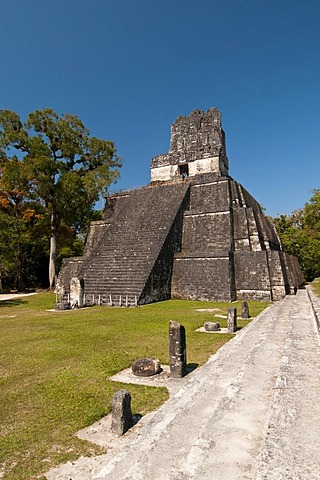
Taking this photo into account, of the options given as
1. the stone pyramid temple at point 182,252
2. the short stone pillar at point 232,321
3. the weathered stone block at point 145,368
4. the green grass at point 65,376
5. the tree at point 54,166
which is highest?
the tree at point 54,166

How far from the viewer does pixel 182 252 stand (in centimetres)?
1708

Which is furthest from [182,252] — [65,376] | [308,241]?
[308,241]

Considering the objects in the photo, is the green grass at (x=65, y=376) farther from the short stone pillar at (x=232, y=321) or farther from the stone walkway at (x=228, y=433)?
the short stone pillar at (x=232, y=321)

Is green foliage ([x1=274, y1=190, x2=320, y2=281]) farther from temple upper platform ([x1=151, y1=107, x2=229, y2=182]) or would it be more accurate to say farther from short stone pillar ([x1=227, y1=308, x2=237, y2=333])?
short stone pillar ([x1=227, y1=308, x2=237, y2=333])

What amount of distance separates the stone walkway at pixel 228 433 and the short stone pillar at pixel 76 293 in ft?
31.8

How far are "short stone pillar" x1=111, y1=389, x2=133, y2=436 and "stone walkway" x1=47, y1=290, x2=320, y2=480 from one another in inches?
3.7

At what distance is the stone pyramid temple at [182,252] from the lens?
14320 mm

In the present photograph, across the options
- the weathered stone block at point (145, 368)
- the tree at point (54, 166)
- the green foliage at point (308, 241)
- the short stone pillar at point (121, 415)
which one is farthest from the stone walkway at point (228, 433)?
the green foliage at point (308, 241)

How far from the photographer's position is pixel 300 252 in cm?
3100

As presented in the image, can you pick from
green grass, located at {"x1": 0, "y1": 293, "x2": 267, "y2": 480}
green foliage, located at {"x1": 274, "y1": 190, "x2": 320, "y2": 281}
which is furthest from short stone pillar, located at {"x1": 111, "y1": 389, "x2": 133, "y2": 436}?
green foliage, located at {"x1": 274, "y1": 190, "x2": 320, "y2": 281}

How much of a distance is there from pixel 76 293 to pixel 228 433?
11.6m

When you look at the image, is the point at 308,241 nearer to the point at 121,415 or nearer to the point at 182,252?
the point at 182,252

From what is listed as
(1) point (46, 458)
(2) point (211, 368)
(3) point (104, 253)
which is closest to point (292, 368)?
(2) point (211, 368)

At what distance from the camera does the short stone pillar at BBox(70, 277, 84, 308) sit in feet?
43.9
